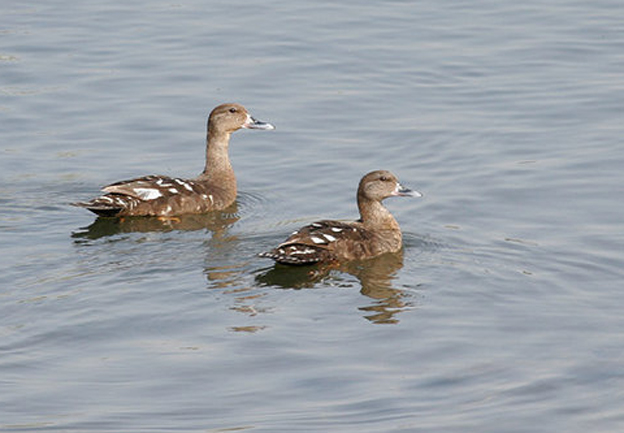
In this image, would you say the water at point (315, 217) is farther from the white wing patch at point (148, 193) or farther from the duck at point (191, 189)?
the white wing patch at point (148, 193)

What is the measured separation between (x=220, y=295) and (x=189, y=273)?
69 cm

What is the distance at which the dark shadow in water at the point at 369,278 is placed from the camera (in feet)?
38.4

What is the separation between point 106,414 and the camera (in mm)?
9367

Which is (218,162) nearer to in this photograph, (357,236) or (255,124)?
A: (255,124)

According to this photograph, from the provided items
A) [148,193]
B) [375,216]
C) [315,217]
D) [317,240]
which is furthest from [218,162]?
[317,240]

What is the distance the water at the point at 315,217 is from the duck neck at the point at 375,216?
1.02 ft

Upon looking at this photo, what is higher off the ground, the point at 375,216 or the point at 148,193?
the point at 148,193

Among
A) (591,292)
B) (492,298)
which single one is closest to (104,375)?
(492,298)

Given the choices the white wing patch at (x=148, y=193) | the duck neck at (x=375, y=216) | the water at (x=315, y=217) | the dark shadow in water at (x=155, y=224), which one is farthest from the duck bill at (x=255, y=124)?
the duck neck at (x=375, y=216)

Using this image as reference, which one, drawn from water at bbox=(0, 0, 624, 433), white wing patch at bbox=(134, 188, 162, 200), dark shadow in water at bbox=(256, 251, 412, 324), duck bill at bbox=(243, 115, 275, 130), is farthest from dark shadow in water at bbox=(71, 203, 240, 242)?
dark shadow in water at bbox=(256, 251, 412, 324)

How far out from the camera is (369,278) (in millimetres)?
12703

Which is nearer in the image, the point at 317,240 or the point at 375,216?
the point at 317,240

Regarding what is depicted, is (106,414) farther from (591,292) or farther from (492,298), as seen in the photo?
(591,292)

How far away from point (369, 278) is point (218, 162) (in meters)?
3.66
